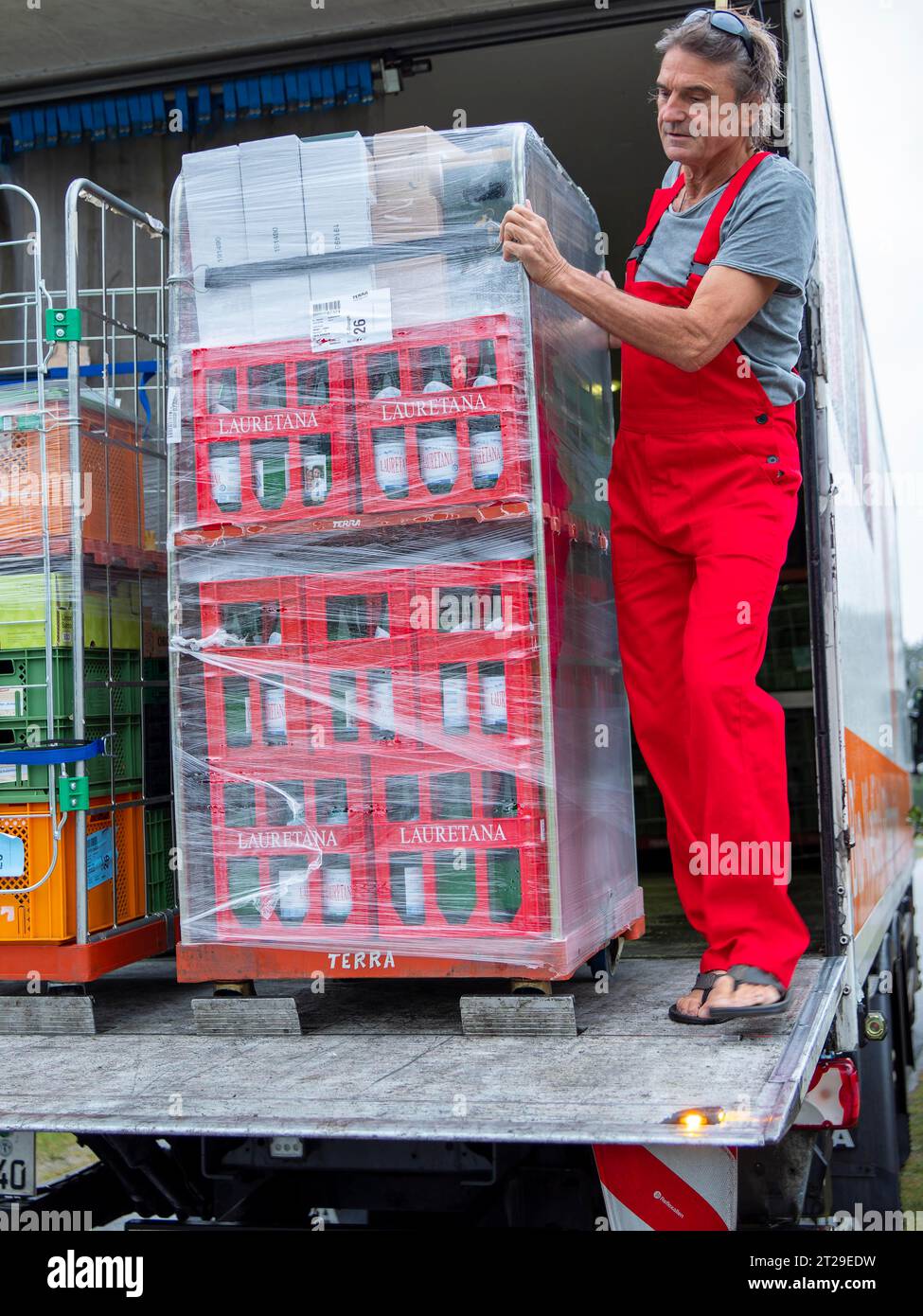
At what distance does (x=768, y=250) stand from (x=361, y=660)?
133 cm

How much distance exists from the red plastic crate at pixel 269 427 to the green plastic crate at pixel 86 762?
719 millimetres

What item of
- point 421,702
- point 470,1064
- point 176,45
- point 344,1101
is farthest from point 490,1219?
point 176,45

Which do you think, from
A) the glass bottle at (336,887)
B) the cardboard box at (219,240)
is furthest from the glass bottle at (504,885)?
the cardboard box at (219,240)

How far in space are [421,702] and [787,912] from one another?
0.97m

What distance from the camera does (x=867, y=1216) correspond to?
187 inches

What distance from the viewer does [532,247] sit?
3.25 m

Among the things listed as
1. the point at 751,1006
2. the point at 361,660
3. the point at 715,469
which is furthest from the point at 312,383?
the point at 751,1006

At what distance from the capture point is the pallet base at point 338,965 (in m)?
3.28

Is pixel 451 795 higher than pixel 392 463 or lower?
lower

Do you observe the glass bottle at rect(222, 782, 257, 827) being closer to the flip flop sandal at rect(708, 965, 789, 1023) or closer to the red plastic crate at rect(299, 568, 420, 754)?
the red plastic crate at rect(299, 568, 420, 754)

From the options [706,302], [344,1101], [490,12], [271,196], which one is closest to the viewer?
[344,1101]

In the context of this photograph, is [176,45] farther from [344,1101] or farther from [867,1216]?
[867,1216]

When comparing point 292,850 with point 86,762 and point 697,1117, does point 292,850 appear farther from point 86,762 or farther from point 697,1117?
point 697,1117
